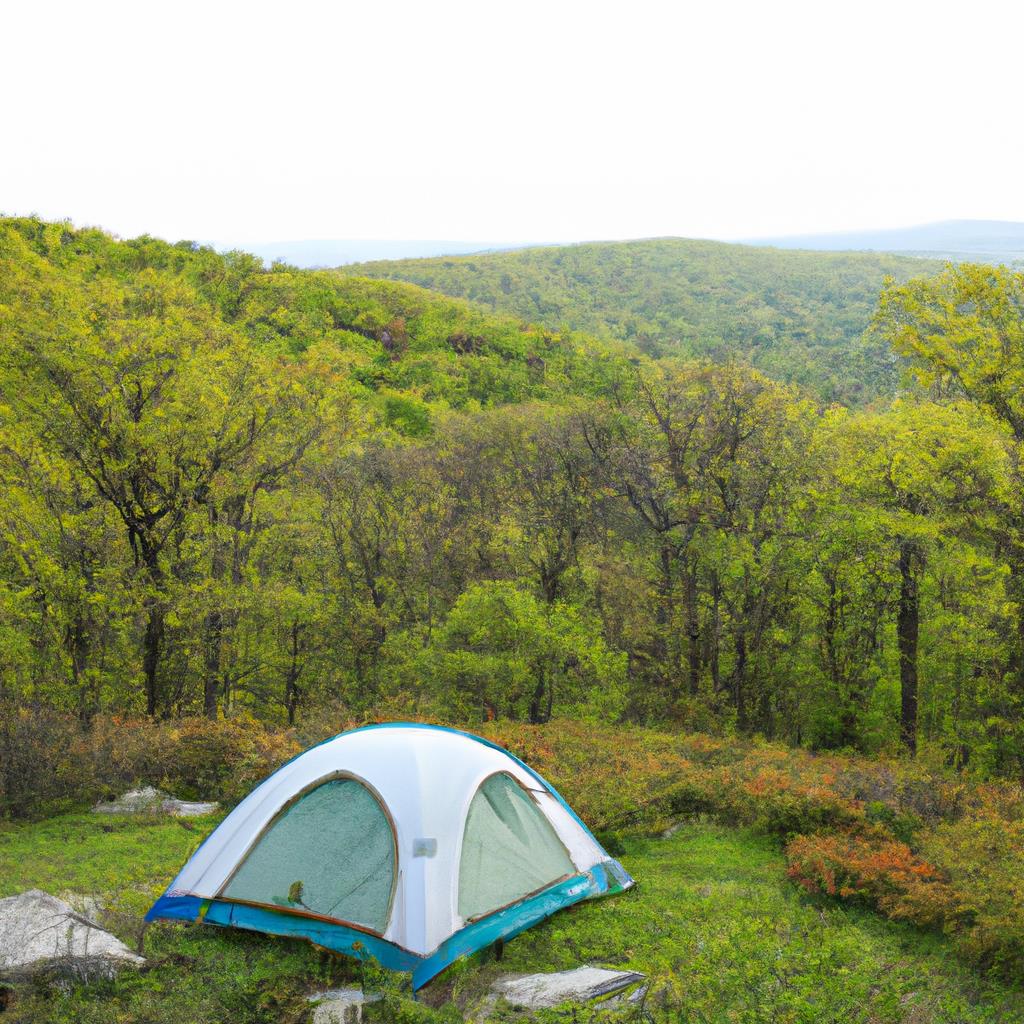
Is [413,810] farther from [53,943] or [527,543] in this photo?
[527,543]

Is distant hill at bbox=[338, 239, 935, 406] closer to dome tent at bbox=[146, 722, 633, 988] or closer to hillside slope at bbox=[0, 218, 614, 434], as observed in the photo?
hillside slope at bbox=[0, 218, 614, 434]

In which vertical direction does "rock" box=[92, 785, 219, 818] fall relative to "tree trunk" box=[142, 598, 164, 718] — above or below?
below

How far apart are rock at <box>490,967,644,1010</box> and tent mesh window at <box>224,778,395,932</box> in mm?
1336

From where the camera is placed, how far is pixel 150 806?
1230 centimetres

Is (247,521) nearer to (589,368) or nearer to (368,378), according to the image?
(368,378)

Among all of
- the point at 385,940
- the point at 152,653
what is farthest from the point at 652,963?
the point at 152,653

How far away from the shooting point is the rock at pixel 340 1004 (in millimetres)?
6547

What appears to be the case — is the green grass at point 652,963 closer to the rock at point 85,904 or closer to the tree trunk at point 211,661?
the rock at point 85,904

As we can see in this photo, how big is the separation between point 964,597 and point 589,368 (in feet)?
99.5

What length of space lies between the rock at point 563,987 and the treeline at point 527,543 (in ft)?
33.3

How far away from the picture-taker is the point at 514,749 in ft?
43.1

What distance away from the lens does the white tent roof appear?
7.53 m

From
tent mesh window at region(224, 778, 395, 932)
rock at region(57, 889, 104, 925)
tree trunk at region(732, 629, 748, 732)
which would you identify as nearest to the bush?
rock at region(57, 889, 104, 925)

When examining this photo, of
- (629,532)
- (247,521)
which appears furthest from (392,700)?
(629,532)
